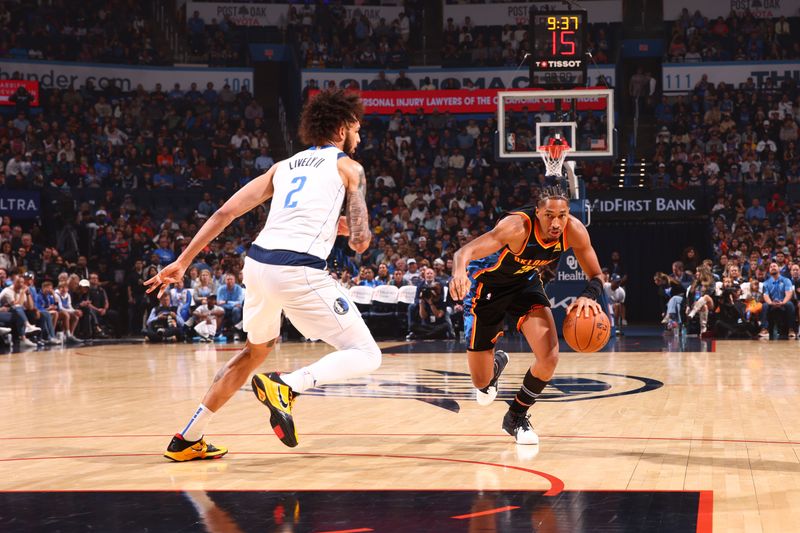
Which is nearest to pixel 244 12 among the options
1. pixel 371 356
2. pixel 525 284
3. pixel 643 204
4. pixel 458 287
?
pixel 643 204

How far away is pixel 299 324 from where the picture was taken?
18.1ft

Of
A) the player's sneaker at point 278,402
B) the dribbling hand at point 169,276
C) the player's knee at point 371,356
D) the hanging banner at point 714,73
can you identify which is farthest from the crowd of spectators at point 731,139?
the player's sneaker at point 278,402

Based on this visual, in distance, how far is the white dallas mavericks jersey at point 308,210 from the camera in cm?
549

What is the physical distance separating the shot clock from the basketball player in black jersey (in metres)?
11.7

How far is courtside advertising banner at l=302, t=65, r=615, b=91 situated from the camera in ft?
96.3

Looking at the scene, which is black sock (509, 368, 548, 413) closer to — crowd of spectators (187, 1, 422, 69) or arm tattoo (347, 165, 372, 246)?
arm tattoo (347, 165, 372, 246)

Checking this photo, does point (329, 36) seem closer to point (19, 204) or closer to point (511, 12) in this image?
point (511, 12)

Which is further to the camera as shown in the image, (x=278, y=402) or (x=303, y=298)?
(x=303, y=298)

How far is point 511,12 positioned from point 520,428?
26.8 metres

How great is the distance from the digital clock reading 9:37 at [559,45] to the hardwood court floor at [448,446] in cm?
776

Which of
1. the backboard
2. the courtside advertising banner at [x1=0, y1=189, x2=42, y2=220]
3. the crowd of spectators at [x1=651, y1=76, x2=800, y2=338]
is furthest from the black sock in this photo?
the courtside advertising banner at [x1=0, y1=189, x2=42, y2=220]

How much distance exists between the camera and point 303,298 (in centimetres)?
539

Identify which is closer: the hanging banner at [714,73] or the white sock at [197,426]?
the white sock at [197,426]

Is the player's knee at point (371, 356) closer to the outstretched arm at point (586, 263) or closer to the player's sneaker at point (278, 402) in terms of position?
the player's sneaker at point (278, 402)
